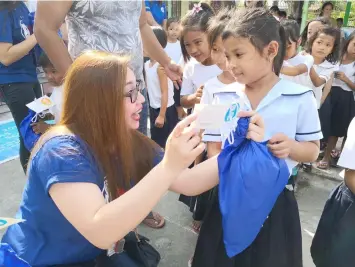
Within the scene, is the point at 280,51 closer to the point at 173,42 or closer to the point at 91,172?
the point at 91,172

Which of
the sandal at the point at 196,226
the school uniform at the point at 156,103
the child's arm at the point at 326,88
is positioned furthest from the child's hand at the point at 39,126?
the child's arm at the point at 326,88

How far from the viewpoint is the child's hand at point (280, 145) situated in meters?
1.20

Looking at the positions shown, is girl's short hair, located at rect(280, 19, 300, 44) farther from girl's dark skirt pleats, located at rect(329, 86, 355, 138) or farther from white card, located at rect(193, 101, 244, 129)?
white card, located at rect(193, 101, 244, 129)

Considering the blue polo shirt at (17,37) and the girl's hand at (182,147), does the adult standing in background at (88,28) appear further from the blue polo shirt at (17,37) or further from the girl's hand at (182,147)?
the girl's hand at (182,147)

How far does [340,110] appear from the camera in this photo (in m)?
3.48

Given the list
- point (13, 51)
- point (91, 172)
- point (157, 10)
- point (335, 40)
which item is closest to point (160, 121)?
point (13, 51)

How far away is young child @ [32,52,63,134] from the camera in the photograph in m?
2.02

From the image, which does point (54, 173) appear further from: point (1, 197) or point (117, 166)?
point (1, 197)

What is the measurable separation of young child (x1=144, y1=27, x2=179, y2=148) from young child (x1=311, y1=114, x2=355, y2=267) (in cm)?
198

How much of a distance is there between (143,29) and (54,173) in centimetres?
153

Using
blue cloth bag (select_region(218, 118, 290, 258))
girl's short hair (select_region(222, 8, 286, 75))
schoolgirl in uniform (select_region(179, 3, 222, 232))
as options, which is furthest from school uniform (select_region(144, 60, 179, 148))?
blue cloth bag (select_region(218, 118, 290, 258))

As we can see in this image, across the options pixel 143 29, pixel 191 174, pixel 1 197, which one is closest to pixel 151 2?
pixel 143 29

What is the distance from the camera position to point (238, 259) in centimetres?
139

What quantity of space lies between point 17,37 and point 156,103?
4.73ft
